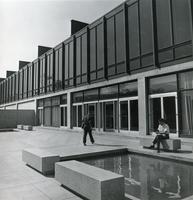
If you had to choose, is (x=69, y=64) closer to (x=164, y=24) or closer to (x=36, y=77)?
(x=36, y=77)

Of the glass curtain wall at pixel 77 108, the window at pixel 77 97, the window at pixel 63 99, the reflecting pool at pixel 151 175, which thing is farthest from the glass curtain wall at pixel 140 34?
the window at pixel 63 99

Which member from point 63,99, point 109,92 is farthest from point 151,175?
point 63,99

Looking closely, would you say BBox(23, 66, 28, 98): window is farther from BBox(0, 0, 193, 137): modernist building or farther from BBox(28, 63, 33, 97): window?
BBox(0, 0, 193, 137): modernist building

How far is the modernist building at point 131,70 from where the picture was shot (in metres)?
13.1

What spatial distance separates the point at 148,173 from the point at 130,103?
999 cm

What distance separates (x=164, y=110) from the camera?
45.9ft

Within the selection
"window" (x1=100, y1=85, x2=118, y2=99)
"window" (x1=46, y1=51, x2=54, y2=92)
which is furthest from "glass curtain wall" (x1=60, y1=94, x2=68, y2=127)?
"window" (x1=100, y1=85, x2=118, y2=99)

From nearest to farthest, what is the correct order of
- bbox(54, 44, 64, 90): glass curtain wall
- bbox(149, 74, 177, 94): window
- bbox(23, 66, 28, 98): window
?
bbox(149, 74, 177, 94): window, bbox(54, 44, 64, 90): glass curtain wall, bbox(23, 66, 28, 98): window

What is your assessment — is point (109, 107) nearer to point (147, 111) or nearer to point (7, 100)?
point (147, 111)

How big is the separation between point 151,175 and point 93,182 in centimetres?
279

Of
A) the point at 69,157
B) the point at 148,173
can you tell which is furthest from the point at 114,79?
the point at 148,173

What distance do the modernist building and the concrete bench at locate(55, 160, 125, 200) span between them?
923 cm

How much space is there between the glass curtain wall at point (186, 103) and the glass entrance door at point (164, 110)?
0.43 meters

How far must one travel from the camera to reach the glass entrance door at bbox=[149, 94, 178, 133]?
1338 centimetres
